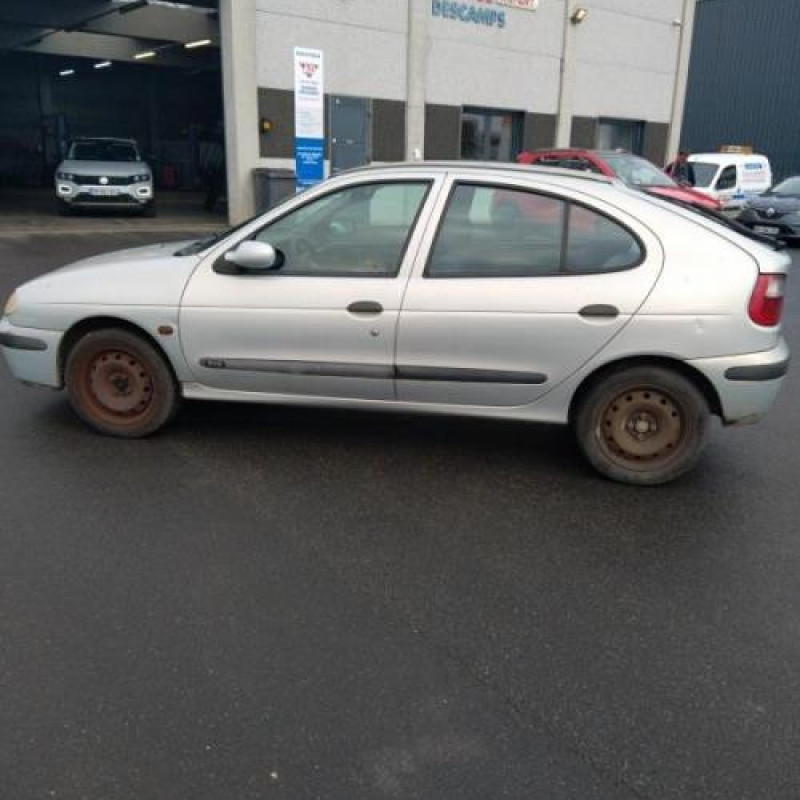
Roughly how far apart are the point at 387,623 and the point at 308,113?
1241 cm

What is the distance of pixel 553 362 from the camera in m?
4.23

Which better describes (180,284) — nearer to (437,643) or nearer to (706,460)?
(437,643)

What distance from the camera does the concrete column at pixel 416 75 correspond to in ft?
62.2

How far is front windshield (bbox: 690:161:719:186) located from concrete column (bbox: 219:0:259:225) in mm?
10206

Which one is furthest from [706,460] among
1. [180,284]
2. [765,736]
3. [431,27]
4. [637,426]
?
[431,27]

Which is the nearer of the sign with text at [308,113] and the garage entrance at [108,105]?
the sign with text at [308,113]

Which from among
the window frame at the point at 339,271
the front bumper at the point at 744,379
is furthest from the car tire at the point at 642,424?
the window frame at the point at 339,271

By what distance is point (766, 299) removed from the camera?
161 inches

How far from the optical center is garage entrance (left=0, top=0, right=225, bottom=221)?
26.9 metres

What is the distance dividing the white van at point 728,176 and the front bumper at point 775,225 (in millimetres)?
1956

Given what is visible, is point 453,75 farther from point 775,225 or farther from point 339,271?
point 339,271

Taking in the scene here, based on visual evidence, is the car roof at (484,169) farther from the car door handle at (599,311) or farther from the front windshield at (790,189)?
the front windshield at (790,189)


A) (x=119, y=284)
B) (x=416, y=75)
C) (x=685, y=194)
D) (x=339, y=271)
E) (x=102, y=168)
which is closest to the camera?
(x=339, y=271)

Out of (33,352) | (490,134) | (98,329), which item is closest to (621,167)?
(490,134)
